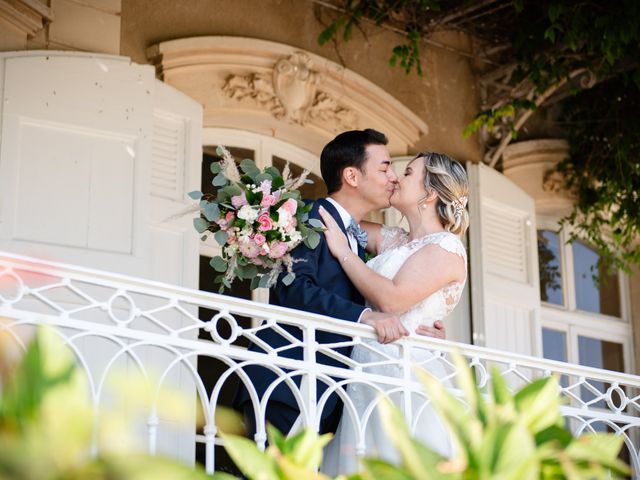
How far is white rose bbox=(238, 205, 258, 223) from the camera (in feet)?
12.0

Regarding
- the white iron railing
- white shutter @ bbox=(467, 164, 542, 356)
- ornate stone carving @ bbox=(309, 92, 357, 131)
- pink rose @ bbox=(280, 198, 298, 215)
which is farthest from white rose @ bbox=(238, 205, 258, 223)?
white shutter @ bbox=(467, 164, 542, 356)

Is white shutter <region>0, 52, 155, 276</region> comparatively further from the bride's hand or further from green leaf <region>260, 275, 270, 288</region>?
green leaf <region>260, 275, 270, 288</region>

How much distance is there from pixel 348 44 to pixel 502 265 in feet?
5.19

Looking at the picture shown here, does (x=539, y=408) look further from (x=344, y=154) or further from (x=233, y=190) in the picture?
(x=344, y=154)

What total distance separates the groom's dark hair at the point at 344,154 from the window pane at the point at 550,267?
3.45 meters

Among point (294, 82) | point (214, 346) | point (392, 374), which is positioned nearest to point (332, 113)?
point (294, 82)

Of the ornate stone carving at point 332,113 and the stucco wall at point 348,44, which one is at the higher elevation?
the stucco wall at point 348,44

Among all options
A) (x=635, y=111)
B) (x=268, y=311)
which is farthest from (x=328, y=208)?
(x=635, y=111)

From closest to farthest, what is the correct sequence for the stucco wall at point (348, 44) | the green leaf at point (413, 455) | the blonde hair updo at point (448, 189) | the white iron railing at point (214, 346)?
1. the green leaf at point (413, 455)
2. the white iron railing at point (214, 346)
3. the blonde hair updo at point (448, 189)
4. the stucco wall at point (348, 44)

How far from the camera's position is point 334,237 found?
4.00 meters

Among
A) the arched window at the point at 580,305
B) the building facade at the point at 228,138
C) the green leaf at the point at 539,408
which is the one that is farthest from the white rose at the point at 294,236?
the arched window at the point at 580,305

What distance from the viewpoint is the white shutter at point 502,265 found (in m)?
6.61

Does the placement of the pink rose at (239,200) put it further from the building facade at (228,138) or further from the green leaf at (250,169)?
the building facade at (228,138)

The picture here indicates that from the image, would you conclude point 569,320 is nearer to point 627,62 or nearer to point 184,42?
point 627,62
